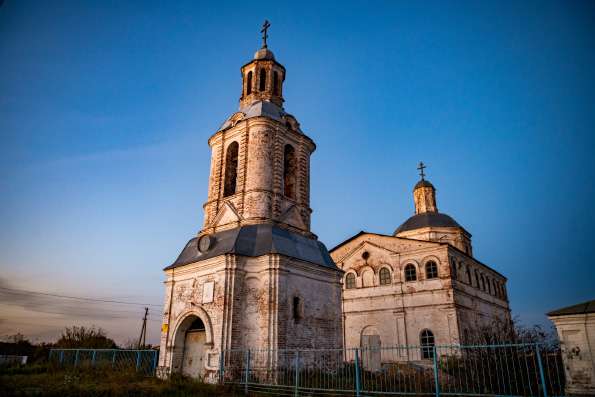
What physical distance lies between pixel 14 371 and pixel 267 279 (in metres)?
11.3

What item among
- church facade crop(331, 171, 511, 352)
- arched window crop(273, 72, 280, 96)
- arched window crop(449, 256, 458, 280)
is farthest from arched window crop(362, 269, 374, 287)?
arched window crop(273, 72, 280, 96)

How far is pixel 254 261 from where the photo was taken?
13.7 metres

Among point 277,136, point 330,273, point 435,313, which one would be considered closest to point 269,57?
point 277,136

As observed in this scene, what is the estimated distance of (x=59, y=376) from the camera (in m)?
13.8

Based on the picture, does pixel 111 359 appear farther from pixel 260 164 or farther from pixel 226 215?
pixel 260 164

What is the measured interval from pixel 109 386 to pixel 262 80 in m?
13.3

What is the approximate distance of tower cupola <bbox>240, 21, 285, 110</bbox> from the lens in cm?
1822

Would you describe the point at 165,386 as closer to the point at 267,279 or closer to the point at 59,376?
the point at 267,279

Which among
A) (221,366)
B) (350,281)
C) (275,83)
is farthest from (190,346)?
(350,281)

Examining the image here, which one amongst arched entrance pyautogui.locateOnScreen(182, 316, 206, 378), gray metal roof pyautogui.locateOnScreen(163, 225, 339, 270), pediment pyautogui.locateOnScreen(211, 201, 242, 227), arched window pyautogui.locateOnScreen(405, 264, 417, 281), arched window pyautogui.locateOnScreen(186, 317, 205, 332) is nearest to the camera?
Answer: arched entrance pyautogui.locateOnScreen(182, 316, 206, 378)

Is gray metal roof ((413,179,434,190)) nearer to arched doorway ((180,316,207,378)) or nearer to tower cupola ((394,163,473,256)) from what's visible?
tower cupola ((394,163,473,256))

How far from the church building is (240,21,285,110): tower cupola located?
2.0 inches

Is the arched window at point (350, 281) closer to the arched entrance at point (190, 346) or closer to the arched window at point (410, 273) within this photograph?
the arched window at point (410, 273)

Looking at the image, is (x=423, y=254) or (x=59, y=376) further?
(x=423, y=254)
